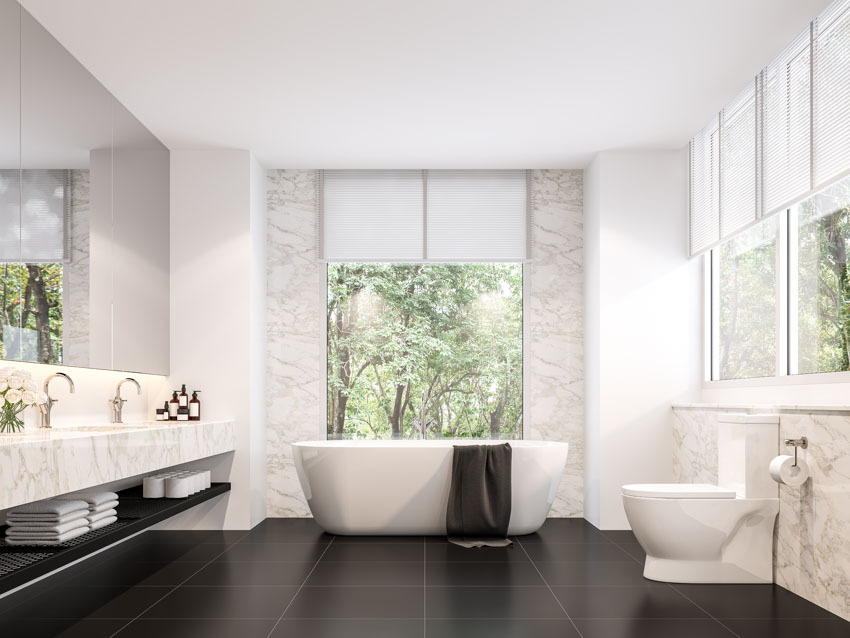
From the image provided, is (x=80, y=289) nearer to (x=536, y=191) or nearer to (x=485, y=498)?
(x=485, y=498)

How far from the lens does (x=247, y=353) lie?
18.1 ft

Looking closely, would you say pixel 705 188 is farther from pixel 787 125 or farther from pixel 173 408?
pixel 173 408

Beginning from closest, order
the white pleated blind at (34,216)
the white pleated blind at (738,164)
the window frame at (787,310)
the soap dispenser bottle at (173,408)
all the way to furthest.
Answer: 1. the white pleated blind at (34,216)
2. the window frame at (787,310)
3. the white pleated blind at (738,164)
4. the soap dispenser bottle at (173,408)

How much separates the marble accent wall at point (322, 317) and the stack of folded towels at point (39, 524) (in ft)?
9.26

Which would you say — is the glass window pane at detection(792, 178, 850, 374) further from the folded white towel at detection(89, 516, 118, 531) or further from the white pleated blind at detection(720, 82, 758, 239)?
the folded white towel at detection(89, 516, 118, 531)

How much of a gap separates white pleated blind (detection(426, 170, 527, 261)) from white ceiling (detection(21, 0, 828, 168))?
595mm

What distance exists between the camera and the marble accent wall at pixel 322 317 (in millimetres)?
6066

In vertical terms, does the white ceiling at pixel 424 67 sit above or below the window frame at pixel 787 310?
above

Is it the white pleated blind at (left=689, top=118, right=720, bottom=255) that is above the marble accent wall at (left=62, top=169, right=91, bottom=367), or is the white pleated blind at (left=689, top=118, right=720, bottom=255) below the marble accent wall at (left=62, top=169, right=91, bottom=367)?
above

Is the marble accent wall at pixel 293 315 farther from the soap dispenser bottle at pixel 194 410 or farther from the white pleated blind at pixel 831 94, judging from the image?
the white pleated blind at pixel 831 94

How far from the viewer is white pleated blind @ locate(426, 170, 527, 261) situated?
6.18 m

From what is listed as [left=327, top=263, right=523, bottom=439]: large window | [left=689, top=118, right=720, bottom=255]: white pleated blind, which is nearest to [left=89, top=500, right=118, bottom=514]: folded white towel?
[left=327, top=263, right=523, bottom=439]: large window

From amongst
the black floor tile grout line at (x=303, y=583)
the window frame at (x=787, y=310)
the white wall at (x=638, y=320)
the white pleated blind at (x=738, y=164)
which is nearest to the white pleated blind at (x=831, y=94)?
the window frame at (x=787, y=310)

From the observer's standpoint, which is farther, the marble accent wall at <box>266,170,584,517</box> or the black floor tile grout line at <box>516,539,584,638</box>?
the marble accent wall at <box>266,170,584,517</box>
